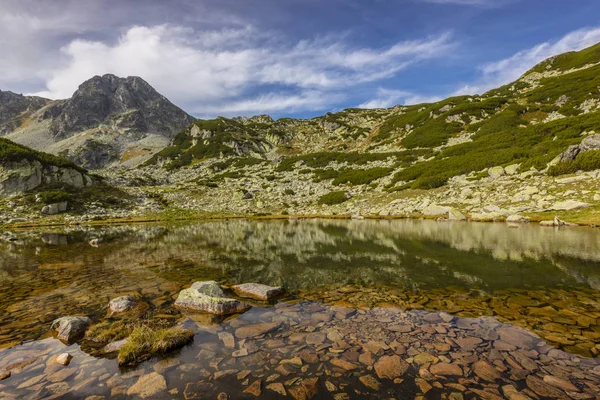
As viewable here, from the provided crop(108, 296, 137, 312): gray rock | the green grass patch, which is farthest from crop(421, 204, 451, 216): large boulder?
the green grass patch

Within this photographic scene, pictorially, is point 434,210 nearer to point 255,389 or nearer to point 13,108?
point 255,389

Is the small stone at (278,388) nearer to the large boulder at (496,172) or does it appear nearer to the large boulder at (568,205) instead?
the large boulder at (568,205)

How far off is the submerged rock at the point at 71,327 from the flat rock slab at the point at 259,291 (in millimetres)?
4541

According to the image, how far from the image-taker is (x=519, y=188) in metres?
34.9

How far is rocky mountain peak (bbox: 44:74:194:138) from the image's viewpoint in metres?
155

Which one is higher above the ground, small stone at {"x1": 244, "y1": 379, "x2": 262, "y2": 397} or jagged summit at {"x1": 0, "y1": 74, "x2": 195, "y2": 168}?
jagged summit at {"x1": 0, "y1": 74, "x2": 195, "y2": 168}

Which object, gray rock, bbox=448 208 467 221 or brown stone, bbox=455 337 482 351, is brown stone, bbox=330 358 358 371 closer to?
brown stone, bbox=455 337 482 351

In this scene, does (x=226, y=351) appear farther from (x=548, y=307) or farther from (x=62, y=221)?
(x=62, y=221)

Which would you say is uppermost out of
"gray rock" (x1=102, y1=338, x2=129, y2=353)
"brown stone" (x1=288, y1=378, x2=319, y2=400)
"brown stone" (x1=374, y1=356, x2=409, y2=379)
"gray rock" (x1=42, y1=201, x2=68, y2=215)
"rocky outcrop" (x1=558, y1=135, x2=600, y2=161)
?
"rocky outcrop" (x1=558, y1=135, x2=600, y2=161)

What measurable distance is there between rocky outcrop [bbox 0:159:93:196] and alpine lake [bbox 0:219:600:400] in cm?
4580

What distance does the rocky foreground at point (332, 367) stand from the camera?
4.95 m

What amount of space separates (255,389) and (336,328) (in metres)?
2.98

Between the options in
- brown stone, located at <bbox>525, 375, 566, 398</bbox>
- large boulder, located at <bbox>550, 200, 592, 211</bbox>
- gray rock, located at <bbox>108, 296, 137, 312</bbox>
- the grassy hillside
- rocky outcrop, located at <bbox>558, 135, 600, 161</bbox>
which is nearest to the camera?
brown stone, located at <bbox>525, 375, 566, 398</bbox>

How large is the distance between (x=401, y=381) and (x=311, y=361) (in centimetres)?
175
